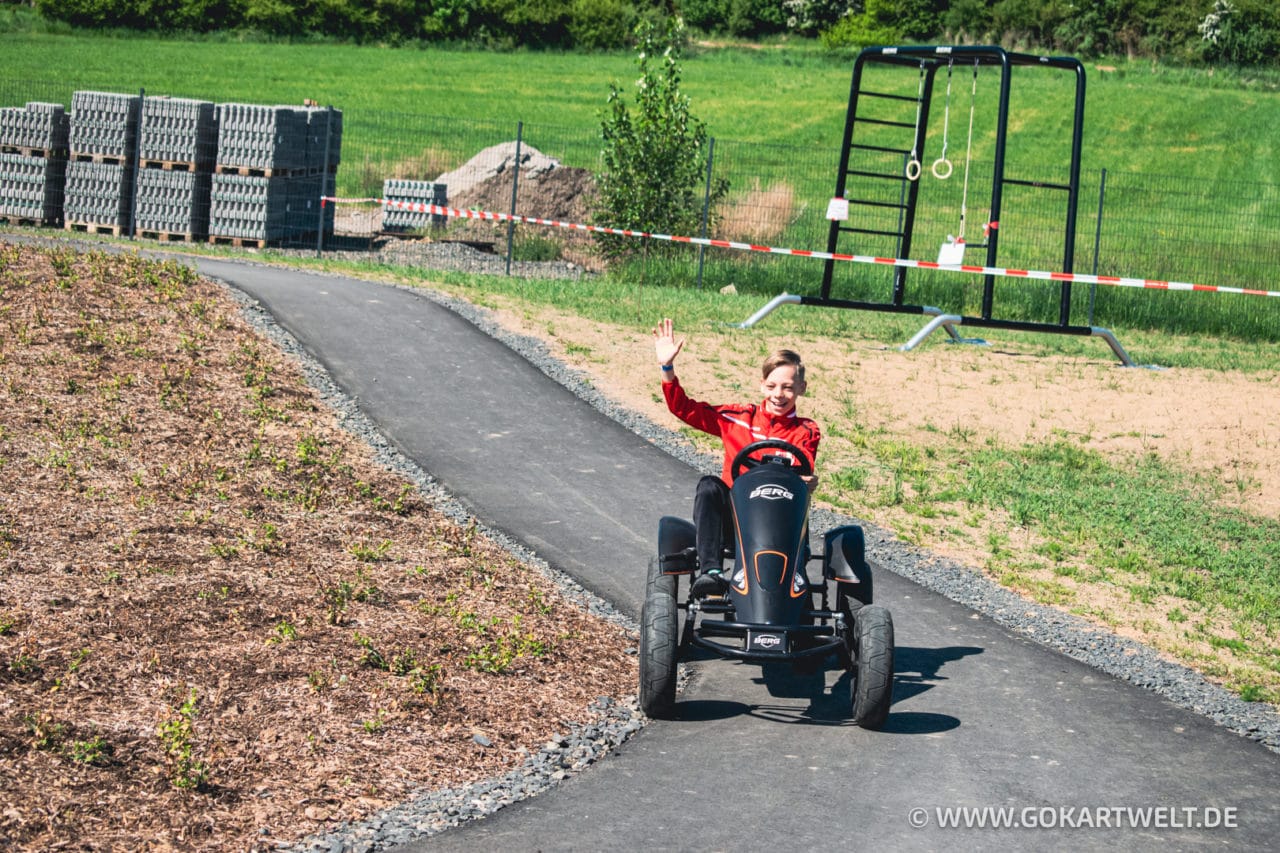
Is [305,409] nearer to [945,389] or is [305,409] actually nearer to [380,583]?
[380,583]

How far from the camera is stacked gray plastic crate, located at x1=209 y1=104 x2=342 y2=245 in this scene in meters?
22.8

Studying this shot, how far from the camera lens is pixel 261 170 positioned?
75.2 feet

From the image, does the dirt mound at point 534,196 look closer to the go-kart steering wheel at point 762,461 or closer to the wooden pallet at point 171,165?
the wooden pallet at point 171,165

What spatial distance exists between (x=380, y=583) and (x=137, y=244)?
1613cm

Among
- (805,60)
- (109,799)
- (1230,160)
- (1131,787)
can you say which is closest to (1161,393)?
(1131,787)

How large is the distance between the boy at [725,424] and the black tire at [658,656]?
0.24 m

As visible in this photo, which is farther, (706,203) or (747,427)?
(706,203)

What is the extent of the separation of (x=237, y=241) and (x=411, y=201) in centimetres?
467

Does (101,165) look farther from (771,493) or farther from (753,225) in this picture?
(771,493)

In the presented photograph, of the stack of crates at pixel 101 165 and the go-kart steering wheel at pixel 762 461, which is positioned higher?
the stack of crates at pixel 101 165

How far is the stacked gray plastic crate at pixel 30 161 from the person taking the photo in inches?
935

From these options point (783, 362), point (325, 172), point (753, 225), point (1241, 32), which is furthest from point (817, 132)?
point (783, 362)

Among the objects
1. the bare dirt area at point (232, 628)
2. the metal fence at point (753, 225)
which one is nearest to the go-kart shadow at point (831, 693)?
the bare dirt area at point (232, 628)

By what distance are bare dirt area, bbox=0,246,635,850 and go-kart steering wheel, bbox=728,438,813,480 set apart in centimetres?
125
